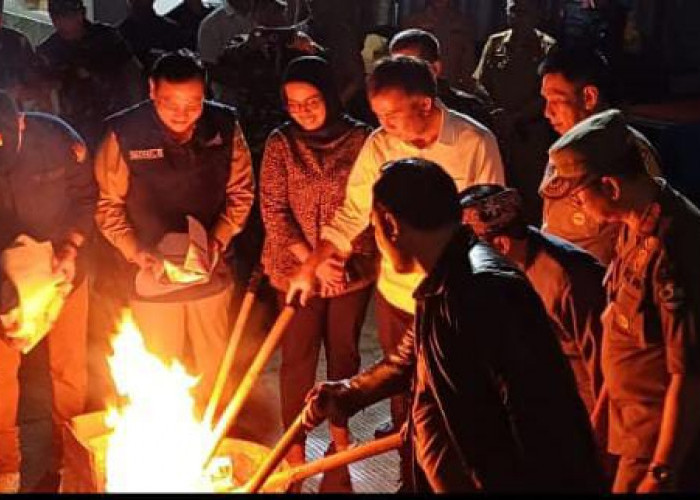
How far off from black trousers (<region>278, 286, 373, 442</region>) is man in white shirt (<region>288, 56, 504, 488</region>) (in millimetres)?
164

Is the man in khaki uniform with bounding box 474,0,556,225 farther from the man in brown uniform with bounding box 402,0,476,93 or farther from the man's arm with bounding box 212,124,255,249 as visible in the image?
the man's arm with bounding box 212,124,255,249

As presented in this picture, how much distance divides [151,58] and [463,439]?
22.0 feet

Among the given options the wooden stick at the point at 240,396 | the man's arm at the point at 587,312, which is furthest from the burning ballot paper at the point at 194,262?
the man's arm at the point at 587,312

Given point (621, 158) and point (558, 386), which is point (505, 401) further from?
point (621, 158)

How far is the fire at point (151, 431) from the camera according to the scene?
4.46 m

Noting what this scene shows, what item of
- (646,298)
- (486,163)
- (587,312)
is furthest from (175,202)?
(646,298)

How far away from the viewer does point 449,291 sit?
3.11 metres

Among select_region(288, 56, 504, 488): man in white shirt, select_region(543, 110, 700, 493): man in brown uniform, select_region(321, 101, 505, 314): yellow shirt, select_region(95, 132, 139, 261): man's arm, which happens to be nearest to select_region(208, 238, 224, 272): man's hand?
select_region(95, 132, 139, 261): man's arm

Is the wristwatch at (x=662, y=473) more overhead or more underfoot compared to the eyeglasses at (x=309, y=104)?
more underfoot

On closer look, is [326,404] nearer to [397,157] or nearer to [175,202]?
[397,157]

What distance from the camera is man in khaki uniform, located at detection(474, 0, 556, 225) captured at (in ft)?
29.0

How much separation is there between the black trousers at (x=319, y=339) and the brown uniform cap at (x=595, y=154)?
1987 mm

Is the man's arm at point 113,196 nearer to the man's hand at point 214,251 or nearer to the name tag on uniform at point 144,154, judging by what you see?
the name tag on uniform at point 144,154

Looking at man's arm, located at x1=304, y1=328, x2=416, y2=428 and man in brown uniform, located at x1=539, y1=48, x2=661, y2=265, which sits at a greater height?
man in brown uniform, located at x1=539, y1=48, x2=661, y2=265
